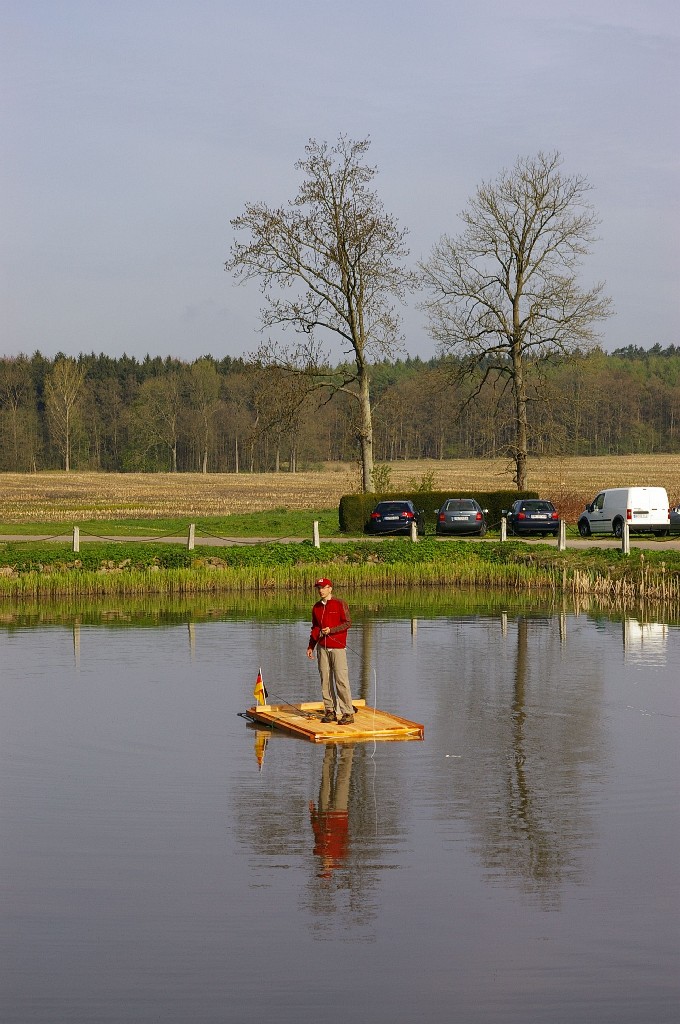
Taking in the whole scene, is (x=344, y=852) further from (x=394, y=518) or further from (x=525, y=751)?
(x=394, y=518)

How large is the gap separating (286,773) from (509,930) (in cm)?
625

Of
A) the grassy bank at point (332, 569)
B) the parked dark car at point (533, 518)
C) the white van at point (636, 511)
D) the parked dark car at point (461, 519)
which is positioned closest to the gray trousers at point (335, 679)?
the grassy bank at point (332, 569)

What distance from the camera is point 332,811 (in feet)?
49.4

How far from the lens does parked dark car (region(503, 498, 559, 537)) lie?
53.3m

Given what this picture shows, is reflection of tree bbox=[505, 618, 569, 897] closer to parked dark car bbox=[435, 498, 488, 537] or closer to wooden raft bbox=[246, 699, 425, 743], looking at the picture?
wooden raft bbox=[246, 699, 425, 743]

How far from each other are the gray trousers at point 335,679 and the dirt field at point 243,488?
137 feet

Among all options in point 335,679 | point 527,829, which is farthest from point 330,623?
point 527,829

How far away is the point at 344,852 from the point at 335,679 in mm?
5640

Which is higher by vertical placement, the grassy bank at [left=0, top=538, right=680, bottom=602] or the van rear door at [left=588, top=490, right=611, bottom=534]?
the van rear door at [left=588, top=490, right=611, bottom=534]

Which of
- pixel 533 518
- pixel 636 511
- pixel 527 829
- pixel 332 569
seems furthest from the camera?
pixel 533 518

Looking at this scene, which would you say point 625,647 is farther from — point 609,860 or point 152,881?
point 152,881

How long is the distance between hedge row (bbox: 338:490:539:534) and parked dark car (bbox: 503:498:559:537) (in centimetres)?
204

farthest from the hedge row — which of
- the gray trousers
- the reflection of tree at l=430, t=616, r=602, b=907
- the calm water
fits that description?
the gray trousers

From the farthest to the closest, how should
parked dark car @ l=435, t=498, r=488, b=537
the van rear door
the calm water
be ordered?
parked dark car @ l=435, t=498, r=488, b=537
the van rear door
the calm water
